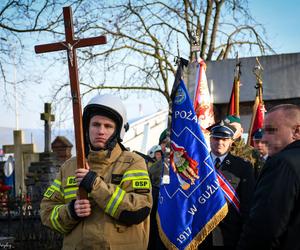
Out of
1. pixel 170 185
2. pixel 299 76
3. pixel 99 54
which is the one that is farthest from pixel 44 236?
pixel 99 54

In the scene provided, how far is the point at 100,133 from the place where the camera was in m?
3.48

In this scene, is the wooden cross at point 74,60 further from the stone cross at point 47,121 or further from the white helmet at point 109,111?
the stone cross at point 47,121

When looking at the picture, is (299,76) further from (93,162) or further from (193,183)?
(93,162)

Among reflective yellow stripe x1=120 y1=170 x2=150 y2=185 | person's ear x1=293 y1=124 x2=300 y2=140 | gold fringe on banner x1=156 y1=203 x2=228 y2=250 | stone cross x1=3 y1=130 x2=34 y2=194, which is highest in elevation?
person's ear x1=293 y1=124 x2=300 y2=140

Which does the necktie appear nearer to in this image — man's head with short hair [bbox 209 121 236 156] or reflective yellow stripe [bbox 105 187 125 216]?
man's head with short hair [bbox 209 121 236 156]

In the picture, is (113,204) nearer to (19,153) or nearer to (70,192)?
(70,192)

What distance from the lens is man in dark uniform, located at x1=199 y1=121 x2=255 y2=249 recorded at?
175 inches

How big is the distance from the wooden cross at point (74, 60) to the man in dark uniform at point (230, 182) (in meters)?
1.71

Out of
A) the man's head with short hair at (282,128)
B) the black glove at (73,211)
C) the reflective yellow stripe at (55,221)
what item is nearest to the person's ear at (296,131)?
the man's head with short hair at (282,128)

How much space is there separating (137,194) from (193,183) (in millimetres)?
1094

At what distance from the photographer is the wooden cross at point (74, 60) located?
3398mm

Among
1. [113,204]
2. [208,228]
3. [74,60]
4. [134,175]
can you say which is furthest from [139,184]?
[208,228]

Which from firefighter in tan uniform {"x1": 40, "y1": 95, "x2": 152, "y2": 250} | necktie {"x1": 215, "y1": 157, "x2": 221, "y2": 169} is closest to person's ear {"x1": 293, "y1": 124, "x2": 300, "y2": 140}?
firefighter in tan uniform {"x1": 40, "y1": 95, "x2": 152, "y2": 250}

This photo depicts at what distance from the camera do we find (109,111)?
3504 millimetres
